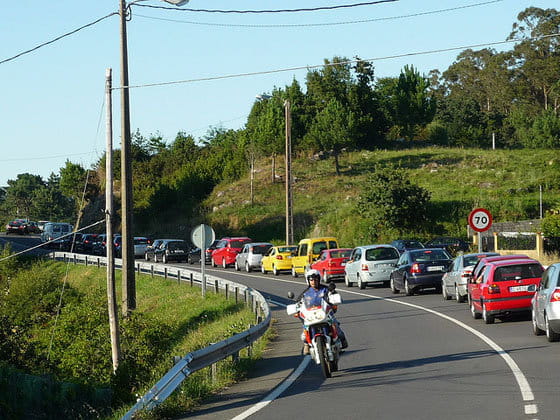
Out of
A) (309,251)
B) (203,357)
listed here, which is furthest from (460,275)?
(309,251)

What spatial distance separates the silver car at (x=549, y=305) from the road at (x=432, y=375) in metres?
0.28

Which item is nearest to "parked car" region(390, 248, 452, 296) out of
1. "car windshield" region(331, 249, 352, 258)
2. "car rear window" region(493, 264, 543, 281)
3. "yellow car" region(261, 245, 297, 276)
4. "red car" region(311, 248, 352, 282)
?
"red car" region(311, 248, 352, 282)

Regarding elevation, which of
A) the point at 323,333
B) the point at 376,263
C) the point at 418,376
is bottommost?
the point at 418,376

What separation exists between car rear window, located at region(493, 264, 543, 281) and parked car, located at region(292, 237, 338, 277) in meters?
20.6

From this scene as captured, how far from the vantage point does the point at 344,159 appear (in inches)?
3514

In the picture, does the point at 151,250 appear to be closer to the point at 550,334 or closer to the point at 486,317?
the point at 486,317

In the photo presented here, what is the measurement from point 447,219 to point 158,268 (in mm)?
21687

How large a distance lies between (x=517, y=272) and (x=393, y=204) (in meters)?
36.5

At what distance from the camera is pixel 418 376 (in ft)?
42.1

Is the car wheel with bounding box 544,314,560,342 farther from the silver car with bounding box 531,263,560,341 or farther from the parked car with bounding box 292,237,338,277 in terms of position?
the parked car with bounding box 292,237,338,277

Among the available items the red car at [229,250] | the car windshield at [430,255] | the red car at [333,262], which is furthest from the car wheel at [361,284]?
the red car at [229,250]

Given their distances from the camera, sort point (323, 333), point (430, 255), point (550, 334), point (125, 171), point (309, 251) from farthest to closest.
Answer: point (309, 251) → point (430, 255) → point (125, 171) → point (550, 334) → point (323, 333)

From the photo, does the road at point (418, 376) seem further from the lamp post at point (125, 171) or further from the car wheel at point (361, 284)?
the car wheel at point (361, 284)

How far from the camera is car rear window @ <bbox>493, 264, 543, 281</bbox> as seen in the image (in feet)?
66.1
